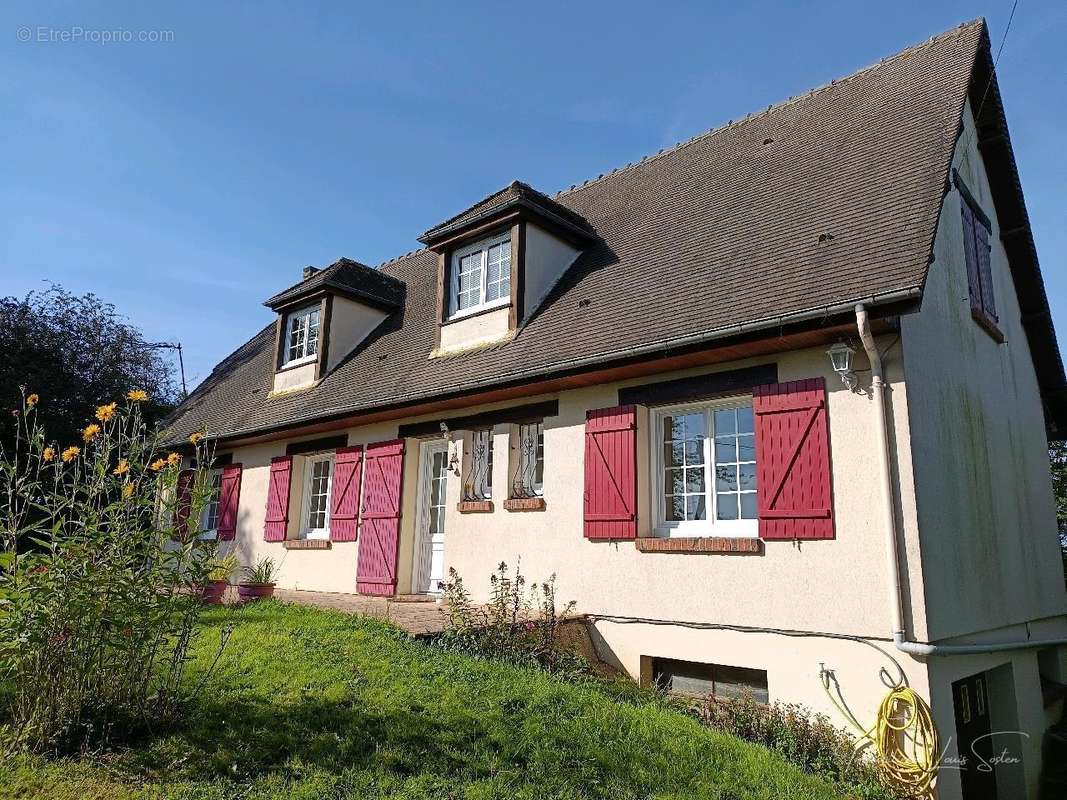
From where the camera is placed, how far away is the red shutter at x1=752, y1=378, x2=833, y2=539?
634cm

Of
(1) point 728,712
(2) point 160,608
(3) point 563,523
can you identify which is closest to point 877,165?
(3) point 563,523

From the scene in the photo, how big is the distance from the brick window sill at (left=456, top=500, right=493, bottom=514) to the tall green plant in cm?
438

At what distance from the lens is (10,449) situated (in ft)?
53.9

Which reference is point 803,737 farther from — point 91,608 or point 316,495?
point 316,495

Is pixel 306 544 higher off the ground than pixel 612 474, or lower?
lower

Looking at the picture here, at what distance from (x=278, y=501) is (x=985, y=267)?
35.6 ft

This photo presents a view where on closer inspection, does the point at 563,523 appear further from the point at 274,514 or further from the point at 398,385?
the point at 274,514

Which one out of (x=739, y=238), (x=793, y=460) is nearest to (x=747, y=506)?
(x=793, y=460)

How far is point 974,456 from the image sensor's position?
7.61 m

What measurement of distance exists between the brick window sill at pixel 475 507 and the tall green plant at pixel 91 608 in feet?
14.4

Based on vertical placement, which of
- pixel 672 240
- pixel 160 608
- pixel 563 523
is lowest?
pixel 160 608

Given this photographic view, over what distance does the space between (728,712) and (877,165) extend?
599 centimetres

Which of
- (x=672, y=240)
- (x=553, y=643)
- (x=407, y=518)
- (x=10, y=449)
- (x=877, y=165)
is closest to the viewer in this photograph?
(x=553, y=643)

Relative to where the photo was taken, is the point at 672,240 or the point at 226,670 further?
the point at 672,240
